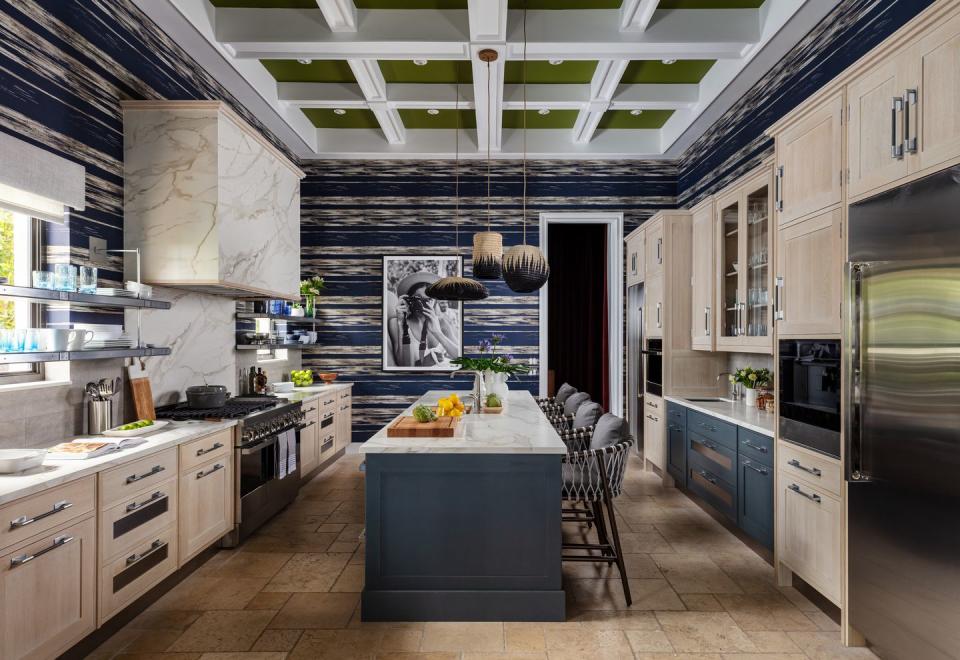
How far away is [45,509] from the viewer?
84.4 inches

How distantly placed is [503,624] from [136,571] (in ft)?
5.58

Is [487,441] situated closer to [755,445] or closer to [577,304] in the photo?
[755,445]

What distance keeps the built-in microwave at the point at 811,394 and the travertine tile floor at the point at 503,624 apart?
0.85 m

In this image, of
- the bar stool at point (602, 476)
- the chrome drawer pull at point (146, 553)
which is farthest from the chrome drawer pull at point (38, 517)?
the bar stool at point (602, 476)

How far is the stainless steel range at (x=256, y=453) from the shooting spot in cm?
374

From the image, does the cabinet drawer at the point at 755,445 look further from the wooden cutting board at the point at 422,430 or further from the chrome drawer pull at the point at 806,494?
the wooden cutting board at the point at 422,430

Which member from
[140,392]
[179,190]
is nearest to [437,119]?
[179,190]

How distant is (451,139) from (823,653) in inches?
217

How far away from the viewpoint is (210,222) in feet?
11.8

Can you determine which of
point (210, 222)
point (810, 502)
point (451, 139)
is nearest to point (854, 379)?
point (810, 502)

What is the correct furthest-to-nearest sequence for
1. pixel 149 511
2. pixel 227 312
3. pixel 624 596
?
pixel 227 312 < pixel 624 596 < pixel 149 511

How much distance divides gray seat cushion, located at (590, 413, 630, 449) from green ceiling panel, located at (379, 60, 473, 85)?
3188 millimetres

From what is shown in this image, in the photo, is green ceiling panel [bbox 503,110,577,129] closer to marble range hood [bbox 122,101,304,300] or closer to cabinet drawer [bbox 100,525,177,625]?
marble range hood [bbox 122,101,304,300]

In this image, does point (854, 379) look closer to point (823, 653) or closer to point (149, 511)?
point (823, 653)
